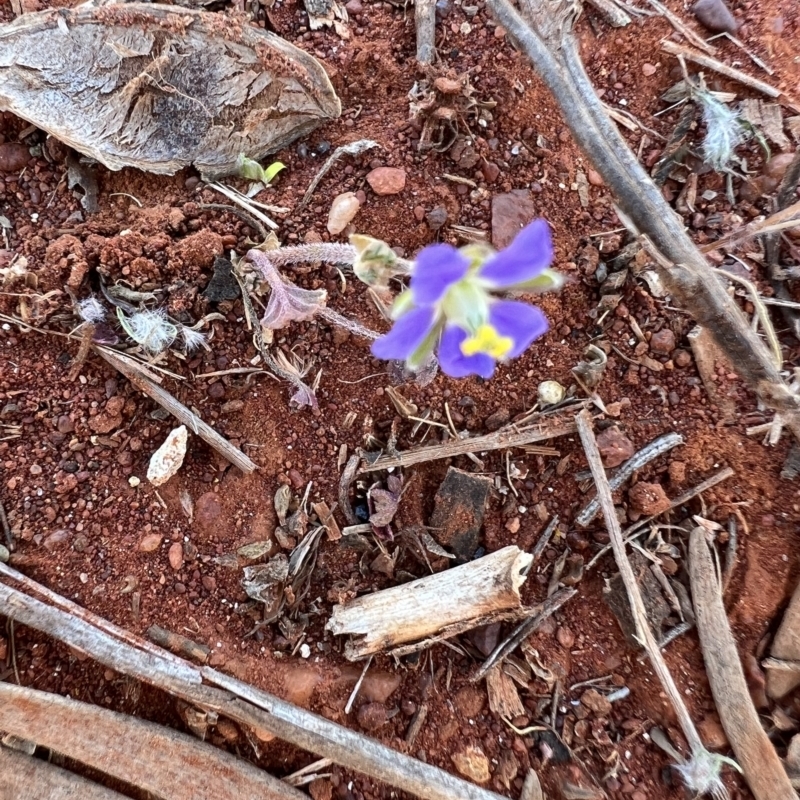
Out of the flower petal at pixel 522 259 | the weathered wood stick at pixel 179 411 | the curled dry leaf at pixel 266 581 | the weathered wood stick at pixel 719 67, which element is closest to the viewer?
the flower petal at pixel 522 259

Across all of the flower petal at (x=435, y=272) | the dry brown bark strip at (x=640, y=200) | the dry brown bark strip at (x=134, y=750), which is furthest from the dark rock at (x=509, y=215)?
the dry brown bark strip at (x=134, y=750)

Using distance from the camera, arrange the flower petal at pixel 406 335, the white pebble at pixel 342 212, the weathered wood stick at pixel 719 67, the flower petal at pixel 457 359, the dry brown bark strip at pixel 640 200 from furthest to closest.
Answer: the weathered wood stick at pixel 719 67, the white pebble at pixel 342 212, the dry brown bark strip at pixel 640 200, the flower petal at pixel 457 359, the flower petal at pixel 406 335

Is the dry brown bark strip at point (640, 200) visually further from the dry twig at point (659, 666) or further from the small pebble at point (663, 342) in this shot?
the dry twig at point (659, 666)

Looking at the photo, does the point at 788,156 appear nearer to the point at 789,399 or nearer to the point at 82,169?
the point at 789,399

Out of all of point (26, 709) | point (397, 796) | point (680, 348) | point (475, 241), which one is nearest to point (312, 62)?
point (475, 241)

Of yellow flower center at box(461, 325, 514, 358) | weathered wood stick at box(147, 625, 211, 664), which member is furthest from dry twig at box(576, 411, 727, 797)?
weathered wood stick at box(147, 625, 211, 664)

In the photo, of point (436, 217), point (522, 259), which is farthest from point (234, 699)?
point (436, 217)

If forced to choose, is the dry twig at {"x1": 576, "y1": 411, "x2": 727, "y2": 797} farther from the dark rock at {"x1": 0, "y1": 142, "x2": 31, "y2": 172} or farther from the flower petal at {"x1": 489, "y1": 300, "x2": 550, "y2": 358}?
the dark rock at {"x1": 0, "y1": 142, "x2": 31, "y2": 172}
